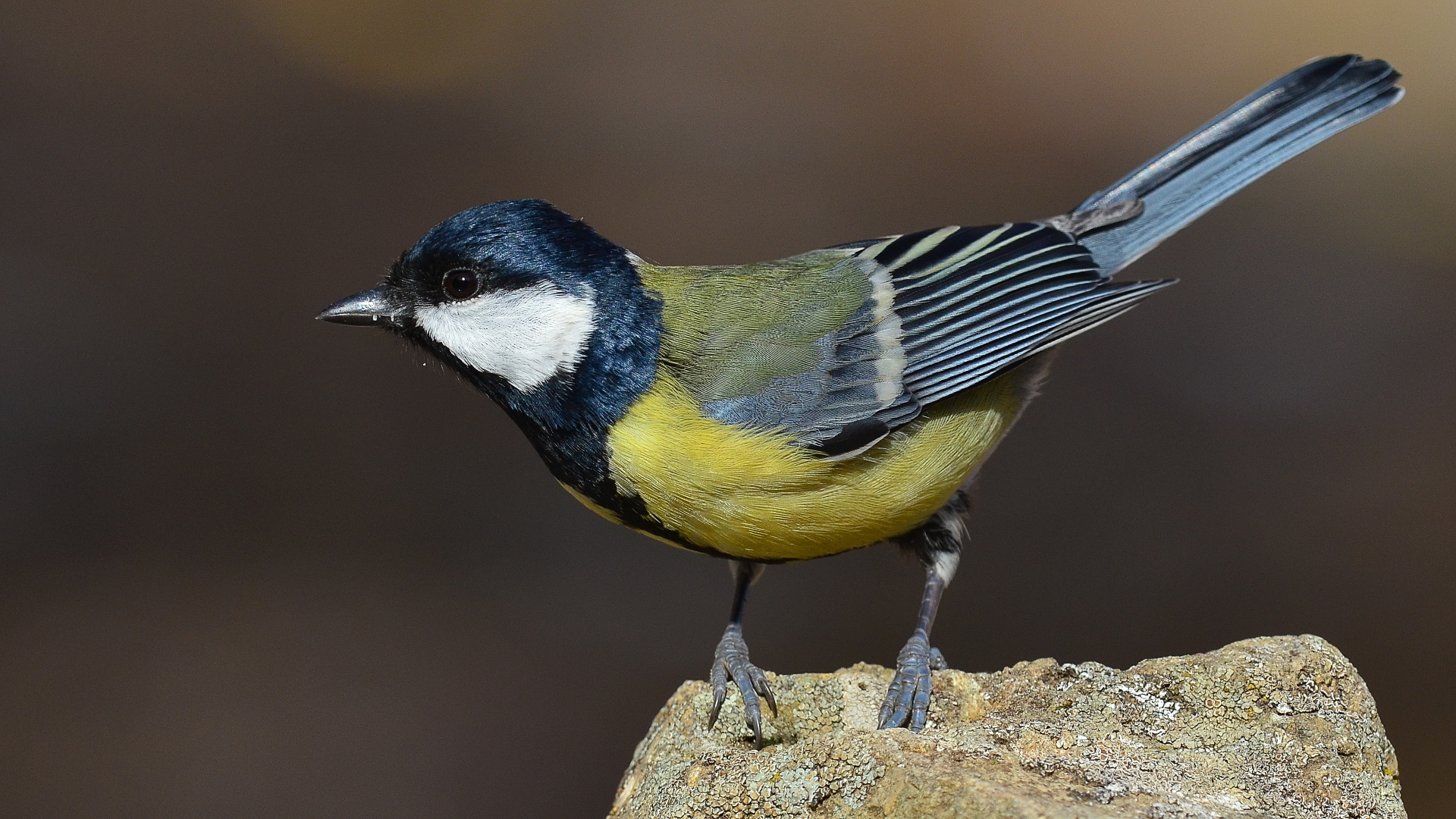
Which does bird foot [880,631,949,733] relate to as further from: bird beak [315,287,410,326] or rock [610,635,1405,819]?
bird beak [315,287,410,326]

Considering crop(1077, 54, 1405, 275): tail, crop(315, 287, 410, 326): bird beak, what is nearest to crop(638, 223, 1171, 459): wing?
crop(1077, 54, 1405, 275): tail

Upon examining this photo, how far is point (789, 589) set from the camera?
4.77 m

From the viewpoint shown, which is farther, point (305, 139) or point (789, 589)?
point (305, 139)

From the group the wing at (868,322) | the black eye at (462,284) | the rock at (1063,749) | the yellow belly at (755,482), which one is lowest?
the rock at (1063,749)

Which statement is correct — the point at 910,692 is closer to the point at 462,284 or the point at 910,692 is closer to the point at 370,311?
the point at 462,284

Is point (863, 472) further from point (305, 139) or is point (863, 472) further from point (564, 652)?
point (305, 139)

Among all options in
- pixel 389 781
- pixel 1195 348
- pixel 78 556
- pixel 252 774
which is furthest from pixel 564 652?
pixel 1195 348

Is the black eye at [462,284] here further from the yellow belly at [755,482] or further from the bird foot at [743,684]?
the bird foot at [743,684]

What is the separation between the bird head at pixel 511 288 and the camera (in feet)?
7.66

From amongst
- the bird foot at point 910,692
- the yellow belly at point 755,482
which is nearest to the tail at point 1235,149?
the yellow belly at point 755,482

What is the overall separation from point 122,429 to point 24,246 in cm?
100

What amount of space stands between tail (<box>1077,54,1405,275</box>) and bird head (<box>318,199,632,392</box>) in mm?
1308

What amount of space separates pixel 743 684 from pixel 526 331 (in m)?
0.83

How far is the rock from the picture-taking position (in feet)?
5.92
